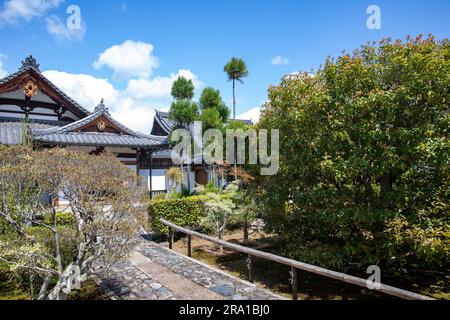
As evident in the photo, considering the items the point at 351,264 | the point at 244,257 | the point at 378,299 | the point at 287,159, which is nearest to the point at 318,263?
the point at 351,264

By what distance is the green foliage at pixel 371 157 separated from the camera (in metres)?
5.50

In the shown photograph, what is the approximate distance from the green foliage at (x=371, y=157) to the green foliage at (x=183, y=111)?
10.8 m

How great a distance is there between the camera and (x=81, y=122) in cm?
1553

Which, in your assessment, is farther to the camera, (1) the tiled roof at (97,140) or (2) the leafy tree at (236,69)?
(2) the leafy tree at (236,69)

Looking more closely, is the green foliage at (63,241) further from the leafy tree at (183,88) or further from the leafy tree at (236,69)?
the leafy tree at (236,69)

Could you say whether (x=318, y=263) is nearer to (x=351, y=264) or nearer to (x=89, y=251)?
(x=351, y=264)

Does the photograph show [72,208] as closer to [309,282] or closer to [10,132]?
[309,282]

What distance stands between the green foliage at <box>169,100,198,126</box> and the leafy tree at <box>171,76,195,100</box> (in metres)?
2.83

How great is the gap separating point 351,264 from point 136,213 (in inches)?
201

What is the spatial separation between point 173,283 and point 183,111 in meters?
12.7

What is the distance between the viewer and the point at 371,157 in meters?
5.94

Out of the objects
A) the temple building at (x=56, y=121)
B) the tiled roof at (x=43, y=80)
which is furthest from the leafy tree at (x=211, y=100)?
the tiled roof at (x=43, y=80)

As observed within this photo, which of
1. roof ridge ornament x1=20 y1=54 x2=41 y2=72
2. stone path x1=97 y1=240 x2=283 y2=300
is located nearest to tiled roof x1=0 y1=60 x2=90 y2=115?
roof ridge ornament x1=20 y1=54 x2=41 y2=72

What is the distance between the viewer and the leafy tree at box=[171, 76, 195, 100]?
20578mm
